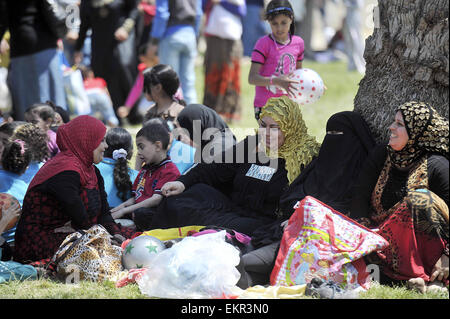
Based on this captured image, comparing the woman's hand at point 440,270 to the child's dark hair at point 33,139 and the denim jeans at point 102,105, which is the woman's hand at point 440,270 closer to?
the child's dark hair at point 33,139

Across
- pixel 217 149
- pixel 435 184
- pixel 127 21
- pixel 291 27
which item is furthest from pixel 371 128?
pixel 127 21

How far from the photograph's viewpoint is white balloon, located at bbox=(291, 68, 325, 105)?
606 cm

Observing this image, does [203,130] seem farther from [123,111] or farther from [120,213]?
[123,111]

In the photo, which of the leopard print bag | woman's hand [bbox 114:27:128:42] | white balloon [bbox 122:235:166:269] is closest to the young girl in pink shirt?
white balloon [bbox 122:235:166:269]

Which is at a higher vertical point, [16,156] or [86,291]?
[16,156]

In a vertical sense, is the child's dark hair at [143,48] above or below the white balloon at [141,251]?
above

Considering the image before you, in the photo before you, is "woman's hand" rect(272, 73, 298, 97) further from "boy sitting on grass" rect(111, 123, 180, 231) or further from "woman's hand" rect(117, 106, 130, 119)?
"woman's hand" rect(117, 106, 130, 119)

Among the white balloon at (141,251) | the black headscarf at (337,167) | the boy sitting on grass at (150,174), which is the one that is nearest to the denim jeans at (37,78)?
the boy sitting on grass at (150,174)

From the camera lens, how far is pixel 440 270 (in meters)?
4.32

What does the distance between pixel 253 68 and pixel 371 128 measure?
163 centimetres

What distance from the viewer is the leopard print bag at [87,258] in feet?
15.7

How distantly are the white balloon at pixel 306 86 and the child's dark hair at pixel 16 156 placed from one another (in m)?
2.19

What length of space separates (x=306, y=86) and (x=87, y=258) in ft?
7.69

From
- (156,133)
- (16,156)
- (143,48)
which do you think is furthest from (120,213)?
(143,48)
